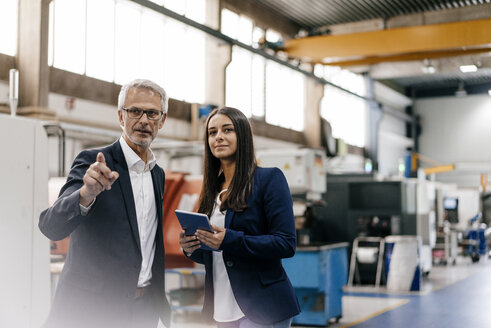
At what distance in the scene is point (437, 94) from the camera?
23.9 metres

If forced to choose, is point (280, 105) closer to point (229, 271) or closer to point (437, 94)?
point (437, 94)

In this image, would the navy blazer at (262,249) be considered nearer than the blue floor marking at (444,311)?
Yes

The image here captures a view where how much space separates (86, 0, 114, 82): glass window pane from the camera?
32.1 ft

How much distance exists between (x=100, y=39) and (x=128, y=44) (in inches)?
26.6

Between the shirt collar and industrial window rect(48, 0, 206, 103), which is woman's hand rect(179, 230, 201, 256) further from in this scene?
industrial window rect(48, 0, 206, 103)

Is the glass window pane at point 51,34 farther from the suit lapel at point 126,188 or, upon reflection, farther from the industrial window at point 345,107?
the industrial window at point 345,107

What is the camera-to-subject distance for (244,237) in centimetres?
184

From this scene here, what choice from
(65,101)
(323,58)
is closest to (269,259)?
(65,101)

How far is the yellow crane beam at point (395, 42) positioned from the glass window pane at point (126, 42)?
2.79 metres

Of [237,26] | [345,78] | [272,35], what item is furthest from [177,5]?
[345,78]

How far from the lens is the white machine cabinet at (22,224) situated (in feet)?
7.89

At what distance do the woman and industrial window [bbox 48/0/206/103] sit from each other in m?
6.49

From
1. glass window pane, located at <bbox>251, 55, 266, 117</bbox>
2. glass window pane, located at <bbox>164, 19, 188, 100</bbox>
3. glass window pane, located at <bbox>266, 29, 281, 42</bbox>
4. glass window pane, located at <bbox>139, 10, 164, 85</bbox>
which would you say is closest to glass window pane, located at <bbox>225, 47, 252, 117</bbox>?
glass window pane, located at <bbox>251, 55, 266, 117</bbox>

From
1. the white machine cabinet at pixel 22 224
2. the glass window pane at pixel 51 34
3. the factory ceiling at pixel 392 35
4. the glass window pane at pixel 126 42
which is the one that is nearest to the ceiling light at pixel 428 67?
the factory ceiling at pixel 392 35
